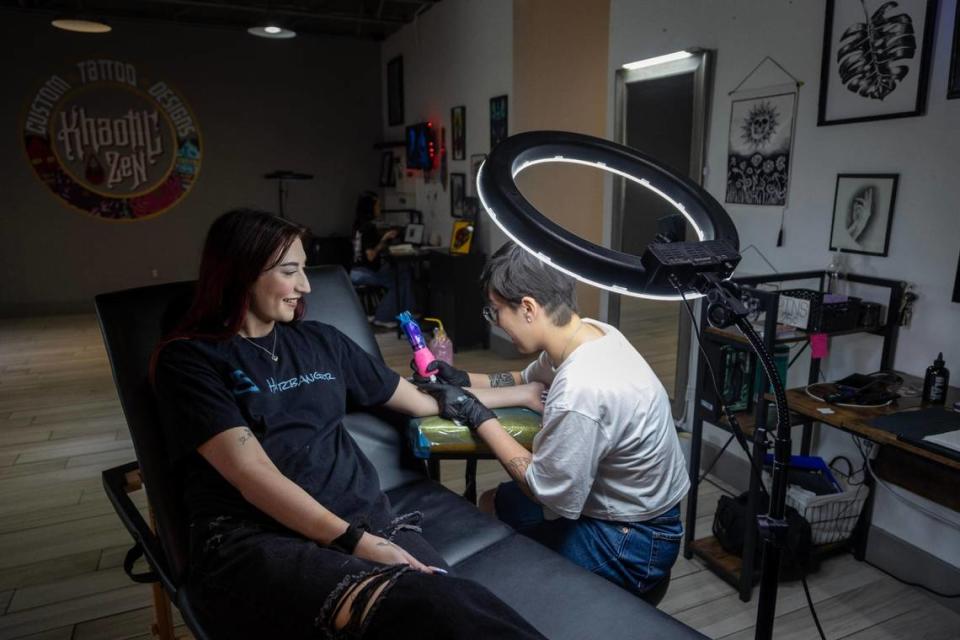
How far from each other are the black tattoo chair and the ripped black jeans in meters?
0.08

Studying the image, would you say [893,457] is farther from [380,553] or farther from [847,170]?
[380,553]

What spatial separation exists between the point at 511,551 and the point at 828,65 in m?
1.98

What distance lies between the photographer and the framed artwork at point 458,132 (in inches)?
201

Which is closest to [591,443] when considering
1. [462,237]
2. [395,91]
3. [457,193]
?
[462,237]

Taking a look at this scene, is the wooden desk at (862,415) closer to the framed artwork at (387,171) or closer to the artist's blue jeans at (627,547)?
the artist's blue jeans at (627,547)

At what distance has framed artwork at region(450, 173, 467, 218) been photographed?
17.2 ft

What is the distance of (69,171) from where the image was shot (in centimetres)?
614

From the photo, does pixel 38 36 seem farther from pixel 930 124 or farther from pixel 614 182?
pixel 930 124

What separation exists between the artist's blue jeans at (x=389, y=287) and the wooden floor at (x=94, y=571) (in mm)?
2242

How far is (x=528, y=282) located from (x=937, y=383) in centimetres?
134

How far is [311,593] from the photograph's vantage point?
43.5 inches

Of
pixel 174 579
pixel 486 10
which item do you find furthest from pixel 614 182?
pixel 174 579

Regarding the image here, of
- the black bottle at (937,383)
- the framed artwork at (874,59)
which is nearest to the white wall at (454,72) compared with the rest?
the framed artwork at (874,59)

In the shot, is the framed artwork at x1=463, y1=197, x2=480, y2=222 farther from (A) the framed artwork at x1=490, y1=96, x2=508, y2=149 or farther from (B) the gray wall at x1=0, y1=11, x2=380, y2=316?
(B) the gray wall at x1=0, y1=11, x2=380, y2=316
